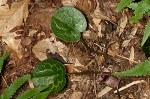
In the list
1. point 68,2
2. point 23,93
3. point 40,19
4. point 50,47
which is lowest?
point 23,93

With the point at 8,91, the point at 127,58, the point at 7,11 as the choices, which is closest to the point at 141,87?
the point at 127,58

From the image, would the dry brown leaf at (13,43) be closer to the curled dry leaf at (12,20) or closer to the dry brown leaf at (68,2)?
the curled dry leaf at (12,20)

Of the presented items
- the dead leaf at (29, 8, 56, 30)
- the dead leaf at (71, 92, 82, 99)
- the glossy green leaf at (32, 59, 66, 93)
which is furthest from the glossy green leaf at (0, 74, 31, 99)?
the dead leaf at (29, 8, 56, 30)

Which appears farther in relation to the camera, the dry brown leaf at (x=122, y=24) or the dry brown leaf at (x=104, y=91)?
the dry brown leaf at (x=122, y=24)

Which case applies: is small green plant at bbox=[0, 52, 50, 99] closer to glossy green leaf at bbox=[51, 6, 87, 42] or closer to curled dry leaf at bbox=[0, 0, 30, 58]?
curled dry leaf at bbox=[0, 0, 30, 58]

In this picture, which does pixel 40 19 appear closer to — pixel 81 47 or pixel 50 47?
pixel 50 47

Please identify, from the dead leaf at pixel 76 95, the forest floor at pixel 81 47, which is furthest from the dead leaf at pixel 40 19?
the dead leaf at pixel 76 95

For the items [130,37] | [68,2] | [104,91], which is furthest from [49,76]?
[130,37]
